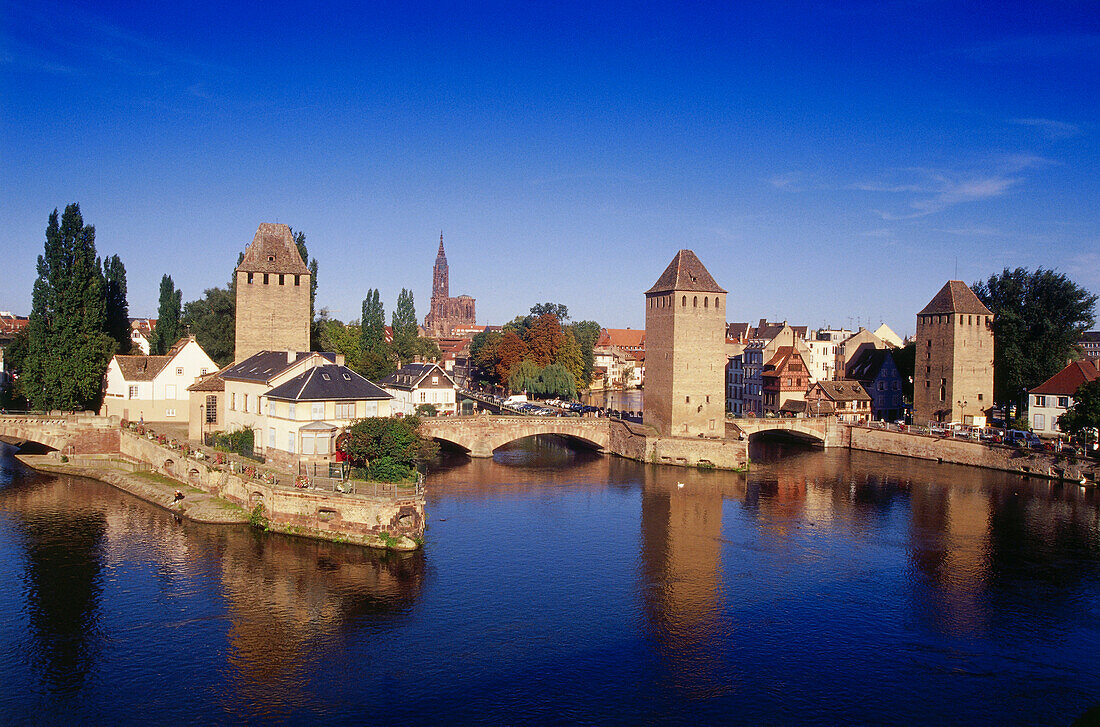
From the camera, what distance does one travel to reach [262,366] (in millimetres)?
39875

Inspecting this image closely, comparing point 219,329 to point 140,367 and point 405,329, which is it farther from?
point 405,329

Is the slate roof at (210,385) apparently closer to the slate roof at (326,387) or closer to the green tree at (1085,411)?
the slate roof at (326,387)

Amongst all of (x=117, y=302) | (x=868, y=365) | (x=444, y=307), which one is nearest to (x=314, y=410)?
(x=117, y=302)

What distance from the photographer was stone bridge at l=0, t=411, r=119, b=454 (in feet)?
138

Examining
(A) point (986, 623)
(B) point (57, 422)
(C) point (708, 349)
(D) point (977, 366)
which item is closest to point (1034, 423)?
(D) point (977, 366)

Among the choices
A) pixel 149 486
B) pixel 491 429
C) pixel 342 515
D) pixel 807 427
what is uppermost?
pixel 807 427

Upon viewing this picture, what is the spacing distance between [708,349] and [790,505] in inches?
543

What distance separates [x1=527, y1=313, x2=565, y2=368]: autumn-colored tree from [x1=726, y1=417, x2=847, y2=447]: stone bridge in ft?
79.1

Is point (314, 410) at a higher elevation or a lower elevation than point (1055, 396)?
lower

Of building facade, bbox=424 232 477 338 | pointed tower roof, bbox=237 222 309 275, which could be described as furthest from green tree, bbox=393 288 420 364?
building facade, bbox=424 232 477 338

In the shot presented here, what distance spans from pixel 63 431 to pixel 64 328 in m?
5.52

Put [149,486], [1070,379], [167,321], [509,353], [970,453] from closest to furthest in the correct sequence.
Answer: [149,486] < [970,453] < [1070,379] < [167,321] < [509,353]

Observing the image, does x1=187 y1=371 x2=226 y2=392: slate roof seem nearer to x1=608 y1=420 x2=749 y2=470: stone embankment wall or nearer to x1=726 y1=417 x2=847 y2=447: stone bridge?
x1=608 y1=420 x2=749 y2=470: stone embankment wall

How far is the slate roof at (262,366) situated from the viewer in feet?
123
